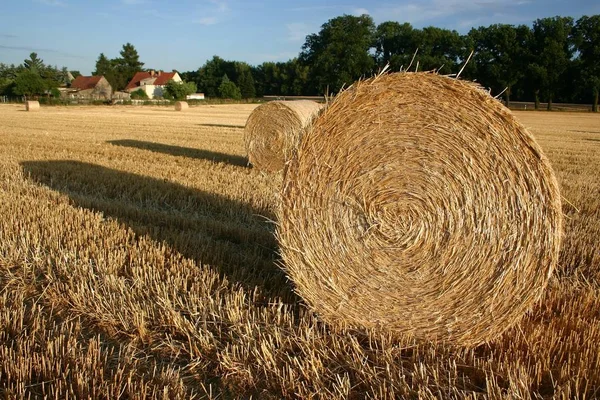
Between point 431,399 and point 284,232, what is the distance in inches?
55.4

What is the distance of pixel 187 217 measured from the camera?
5984 mm

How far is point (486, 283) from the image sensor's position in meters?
3.24

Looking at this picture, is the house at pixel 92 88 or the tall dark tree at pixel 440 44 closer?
the tall dark tree at pixel 440 44

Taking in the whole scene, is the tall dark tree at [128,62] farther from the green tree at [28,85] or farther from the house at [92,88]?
the green tree at [28,85]

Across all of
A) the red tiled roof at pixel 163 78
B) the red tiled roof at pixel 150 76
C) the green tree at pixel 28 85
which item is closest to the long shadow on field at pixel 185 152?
the green tree at pixel 28 85

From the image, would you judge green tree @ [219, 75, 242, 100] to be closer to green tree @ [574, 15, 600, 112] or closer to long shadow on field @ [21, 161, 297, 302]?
green tree @ [574, 15, 600, 112]

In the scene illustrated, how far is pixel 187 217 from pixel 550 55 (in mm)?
57833

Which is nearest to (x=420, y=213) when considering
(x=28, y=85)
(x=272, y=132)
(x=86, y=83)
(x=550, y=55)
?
(x=272, y=132)

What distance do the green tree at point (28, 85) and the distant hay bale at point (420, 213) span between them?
207 feet

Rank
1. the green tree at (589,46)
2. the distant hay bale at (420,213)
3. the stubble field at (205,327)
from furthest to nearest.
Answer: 1. the green tree at (589,46)
2. the distant hay bale at (420,213)
3. the stubble field at (205,327)

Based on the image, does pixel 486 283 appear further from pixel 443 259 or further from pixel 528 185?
pixel 528 185

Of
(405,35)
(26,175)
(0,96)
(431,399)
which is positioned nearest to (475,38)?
(405,35)

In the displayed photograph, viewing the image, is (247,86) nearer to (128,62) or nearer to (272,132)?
(128,62)

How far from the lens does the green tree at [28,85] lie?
190 ft
